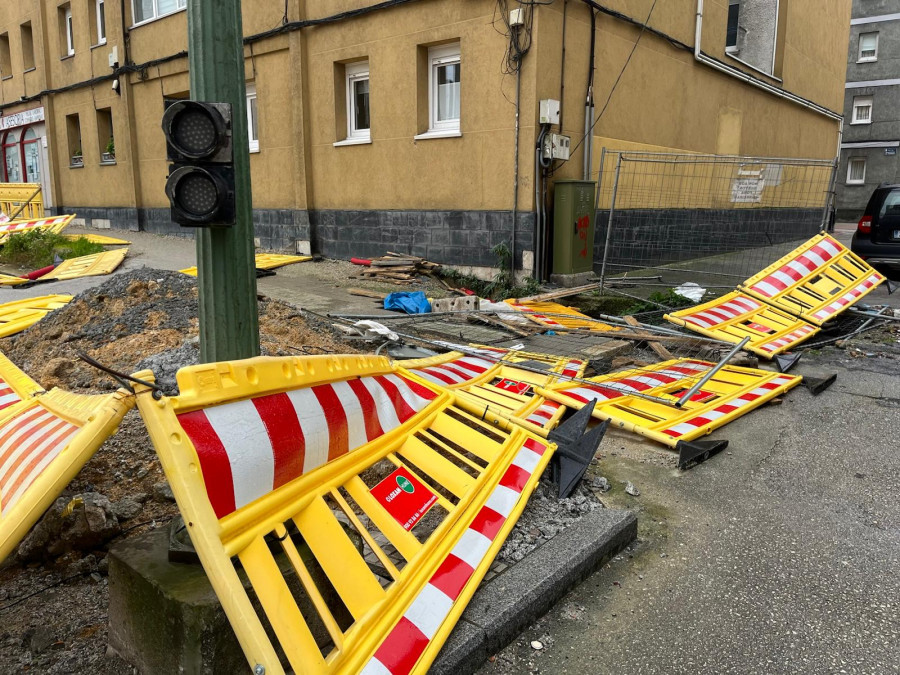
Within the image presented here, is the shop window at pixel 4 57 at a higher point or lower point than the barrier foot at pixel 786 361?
higher

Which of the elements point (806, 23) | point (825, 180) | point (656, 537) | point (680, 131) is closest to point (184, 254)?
point (680, 131)

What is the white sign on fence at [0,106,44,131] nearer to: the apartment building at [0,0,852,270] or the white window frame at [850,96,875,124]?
the apartment building at [0,0,852,270]

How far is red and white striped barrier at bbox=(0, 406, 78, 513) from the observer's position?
2107mm

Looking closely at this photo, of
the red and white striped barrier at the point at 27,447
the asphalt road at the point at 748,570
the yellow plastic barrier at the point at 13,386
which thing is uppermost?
the red and white striped barrier at the point at 27,447

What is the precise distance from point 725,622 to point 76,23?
74.5 ft

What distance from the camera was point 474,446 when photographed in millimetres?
3531

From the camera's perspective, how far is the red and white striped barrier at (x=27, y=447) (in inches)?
83.0

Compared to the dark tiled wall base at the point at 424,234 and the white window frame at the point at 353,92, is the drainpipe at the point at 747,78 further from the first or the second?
the white window frame at the point at 353,92

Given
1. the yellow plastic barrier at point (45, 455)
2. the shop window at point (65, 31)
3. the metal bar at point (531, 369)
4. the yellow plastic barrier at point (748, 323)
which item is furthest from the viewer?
the shop window at point (65, 31)

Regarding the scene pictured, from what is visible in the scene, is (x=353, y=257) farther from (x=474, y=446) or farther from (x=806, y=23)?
(x=806, y=23)

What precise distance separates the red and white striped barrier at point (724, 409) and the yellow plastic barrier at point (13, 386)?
3964 millimetres

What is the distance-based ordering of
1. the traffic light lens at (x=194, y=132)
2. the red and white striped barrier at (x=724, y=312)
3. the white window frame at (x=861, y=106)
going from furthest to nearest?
1. the white window frame at (x=861, y=106)
2. the red and white striped barrier at (x=724, y=312)
3. the traffic light lens at (x=194, y=132)

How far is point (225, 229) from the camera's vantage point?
317 cm

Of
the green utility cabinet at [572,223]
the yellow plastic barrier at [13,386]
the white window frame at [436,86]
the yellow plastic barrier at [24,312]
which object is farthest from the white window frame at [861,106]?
the yellow plastic barrier at [13,386]
